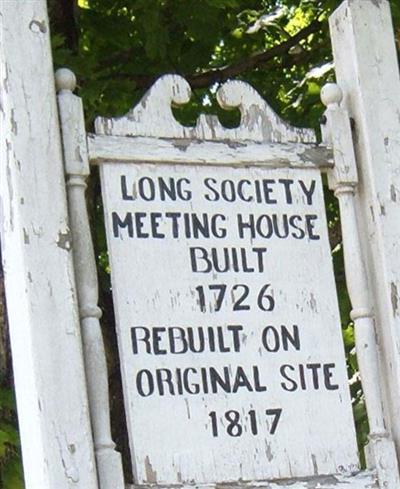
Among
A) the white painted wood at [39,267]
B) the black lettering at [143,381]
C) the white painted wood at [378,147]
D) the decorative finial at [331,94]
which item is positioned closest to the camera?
the white painted wood at [39,267]

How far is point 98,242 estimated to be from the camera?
539cm

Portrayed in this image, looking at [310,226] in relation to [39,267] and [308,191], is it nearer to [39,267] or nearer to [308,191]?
[308,191]

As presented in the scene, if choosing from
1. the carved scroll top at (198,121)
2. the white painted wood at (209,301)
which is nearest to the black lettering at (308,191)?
the white painted wood at (209,301)

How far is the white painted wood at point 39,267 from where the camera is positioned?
3.36 meters

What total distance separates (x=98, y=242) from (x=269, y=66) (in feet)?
3.93

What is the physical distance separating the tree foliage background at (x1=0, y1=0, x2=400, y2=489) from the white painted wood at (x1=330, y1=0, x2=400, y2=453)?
1.29 m

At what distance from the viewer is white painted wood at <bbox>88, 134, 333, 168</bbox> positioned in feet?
11.9

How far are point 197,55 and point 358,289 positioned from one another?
2296 millimetres

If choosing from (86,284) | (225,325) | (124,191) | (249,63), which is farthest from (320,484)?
(249,63)

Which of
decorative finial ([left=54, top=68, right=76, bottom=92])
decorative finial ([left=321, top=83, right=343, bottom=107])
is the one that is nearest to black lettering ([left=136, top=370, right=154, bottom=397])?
decorative finial ([left=54, top=68, right=76, bottom=92])

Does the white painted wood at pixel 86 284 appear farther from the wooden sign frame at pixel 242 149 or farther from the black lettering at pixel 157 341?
the black lettering at pixel 157 341

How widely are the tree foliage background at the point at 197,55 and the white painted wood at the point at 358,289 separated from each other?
1.29m

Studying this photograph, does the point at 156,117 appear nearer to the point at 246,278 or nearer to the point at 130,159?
the point at 130,159

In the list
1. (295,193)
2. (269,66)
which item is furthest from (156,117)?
(269,66)
